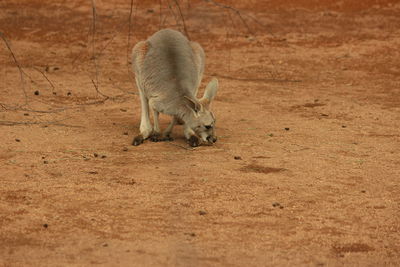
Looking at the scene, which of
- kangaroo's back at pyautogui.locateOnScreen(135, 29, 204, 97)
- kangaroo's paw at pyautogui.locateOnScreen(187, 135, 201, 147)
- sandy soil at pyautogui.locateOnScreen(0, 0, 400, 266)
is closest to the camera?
sandy soil at pyautogui.locateOnScreen(0, 0, 400, 266)

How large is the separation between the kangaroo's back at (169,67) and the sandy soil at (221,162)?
47 cm

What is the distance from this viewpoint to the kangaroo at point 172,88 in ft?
23.3

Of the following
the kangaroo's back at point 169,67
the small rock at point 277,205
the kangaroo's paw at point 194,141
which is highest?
the kangaroo's back at point 169,67

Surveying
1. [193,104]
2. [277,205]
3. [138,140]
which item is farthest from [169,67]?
[277,205]

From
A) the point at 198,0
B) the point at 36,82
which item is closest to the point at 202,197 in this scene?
the point at 36,82

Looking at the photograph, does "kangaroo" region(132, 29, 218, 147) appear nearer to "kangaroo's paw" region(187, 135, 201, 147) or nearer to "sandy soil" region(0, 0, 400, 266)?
"kangaroo's paw" region(187, 135, 201, 147)

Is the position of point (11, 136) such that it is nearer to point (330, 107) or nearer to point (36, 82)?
point (36, 82)

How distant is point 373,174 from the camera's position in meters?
6.19

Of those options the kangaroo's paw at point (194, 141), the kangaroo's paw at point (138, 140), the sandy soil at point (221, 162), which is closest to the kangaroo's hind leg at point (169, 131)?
the sandy soil at point (221, 162)

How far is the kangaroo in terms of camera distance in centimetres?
709

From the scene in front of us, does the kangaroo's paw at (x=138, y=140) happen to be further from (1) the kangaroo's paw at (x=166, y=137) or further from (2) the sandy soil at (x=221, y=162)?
(1) the kangaroo's paw at (x=166, y=137)

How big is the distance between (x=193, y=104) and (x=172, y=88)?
11.6 inches

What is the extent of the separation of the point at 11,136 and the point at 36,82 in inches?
109

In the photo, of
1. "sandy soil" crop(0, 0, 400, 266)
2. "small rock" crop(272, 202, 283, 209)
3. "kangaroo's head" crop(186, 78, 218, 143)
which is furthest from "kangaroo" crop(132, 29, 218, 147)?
"small rock" crop(272, 202, 283, 209)
